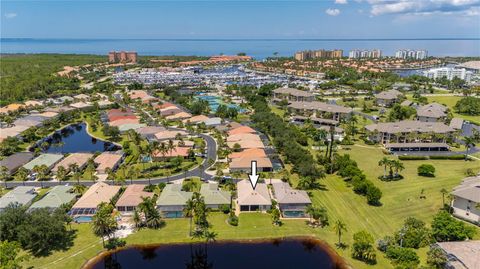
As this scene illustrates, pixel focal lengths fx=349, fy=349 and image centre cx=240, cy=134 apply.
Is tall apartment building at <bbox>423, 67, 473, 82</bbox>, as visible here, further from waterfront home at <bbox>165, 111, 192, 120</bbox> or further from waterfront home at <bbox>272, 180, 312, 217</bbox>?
waterfront home at <bbox>272, 180, 312, 217</bbox>

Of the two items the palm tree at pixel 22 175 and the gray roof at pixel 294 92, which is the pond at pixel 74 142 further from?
the gray roof at pixel 294 92

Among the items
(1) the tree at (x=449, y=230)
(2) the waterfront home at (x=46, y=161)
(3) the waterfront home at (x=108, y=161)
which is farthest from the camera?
(2) the waterfront home at (x=46, y=161)

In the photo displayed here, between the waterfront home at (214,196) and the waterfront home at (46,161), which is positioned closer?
the waterfront home at (214,196)

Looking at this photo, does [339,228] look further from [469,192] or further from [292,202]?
[469,192]

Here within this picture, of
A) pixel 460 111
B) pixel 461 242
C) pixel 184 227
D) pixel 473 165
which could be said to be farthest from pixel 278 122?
pixel 460 111

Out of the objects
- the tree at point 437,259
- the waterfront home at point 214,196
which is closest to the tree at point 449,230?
the tree at point 437,259

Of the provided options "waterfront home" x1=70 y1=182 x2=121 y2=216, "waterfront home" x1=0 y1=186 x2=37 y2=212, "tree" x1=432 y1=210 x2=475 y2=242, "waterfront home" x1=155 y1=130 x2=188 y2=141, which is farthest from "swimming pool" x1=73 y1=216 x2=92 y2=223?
"tree" x1=432 y1=210 x2=475 y2=242

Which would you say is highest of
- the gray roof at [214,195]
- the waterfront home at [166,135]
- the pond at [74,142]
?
the waterfront home at [166,135]

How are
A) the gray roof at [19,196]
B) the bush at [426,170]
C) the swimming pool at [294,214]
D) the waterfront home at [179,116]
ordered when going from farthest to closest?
the waterfront home at [179,116] → the bush at [426,170] → the gray roof at [19,196] → the swimming pool at [294,214]
